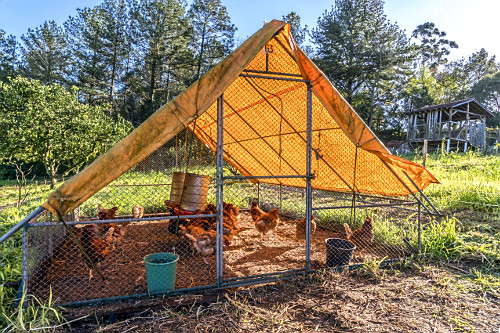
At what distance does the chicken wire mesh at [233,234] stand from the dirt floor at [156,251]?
0.6 inches

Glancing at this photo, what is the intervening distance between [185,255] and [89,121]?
30.8ft

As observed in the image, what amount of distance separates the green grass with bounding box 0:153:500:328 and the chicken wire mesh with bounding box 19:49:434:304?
119 mm

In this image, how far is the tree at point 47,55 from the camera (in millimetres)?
24094

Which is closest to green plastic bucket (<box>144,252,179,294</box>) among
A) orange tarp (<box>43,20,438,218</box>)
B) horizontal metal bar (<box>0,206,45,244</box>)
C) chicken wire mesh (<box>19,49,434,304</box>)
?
chicken wire mesh (<box>19,49,434,304</box>)

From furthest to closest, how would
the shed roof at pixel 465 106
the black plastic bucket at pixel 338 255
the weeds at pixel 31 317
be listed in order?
the shed roof at pixel 465 106
the black plastic bucket at pixel 338 255
the weeds at pixel 31 317

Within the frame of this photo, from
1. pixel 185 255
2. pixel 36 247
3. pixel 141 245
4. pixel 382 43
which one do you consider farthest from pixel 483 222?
pixel 382 43

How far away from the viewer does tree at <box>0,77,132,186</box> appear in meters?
9.55

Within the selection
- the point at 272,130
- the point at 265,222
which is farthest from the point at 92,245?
the point at 272,130

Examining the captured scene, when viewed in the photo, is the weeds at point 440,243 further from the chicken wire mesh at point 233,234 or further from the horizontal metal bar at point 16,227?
the horizontal metal bar at point 16,227

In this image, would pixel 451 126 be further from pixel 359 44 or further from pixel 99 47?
pixel 99 47

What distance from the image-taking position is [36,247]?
3707 mm

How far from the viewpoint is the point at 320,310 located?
9.88ft

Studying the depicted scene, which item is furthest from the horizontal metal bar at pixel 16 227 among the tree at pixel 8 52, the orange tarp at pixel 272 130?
the tree at pixel 8 52

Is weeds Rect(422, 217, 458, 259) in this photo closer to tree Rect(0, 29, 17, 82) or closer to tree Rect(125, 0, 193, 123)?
tree Rect(125, 0, 193, 123)
